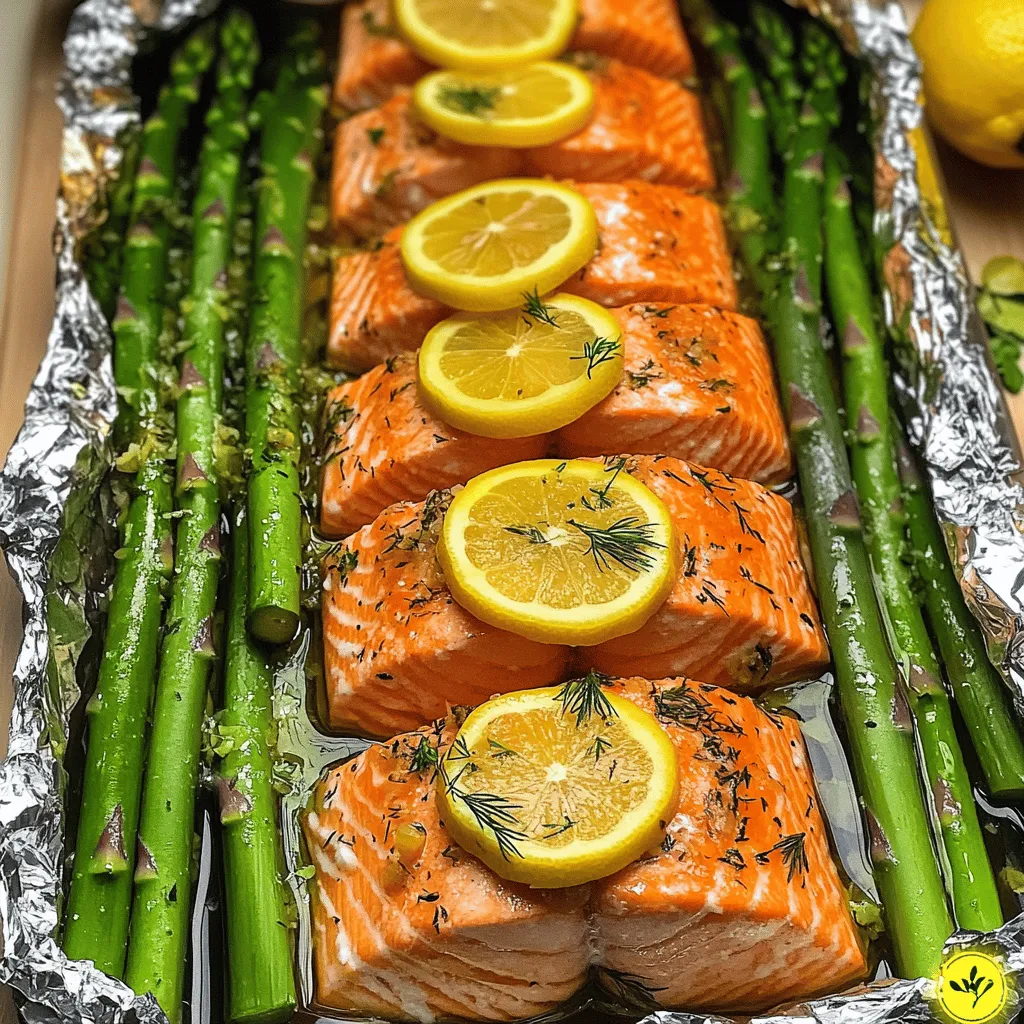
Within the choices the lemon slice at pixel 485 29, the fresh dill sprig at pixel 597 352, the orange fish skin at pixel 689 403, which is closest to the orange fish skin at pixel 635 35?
the lemon slice at pixel 485 29

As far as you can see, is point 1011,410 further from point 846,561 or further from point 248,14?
point 248,14

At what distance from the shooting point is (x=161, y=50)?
556 cm

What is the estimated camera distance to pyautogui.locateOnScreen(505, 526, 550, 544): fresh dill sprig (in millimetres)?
3555

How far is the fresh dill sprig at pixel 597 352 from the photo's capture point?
13.0 feet

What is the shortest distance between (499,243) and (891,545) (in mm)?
1734

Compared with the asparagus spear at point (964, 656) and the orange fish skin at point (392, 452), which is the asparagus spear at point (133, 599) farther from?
the asparagus spear at point (964, 656)

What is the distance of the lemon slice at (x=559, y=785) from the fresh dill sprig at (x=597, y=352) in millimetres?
1088

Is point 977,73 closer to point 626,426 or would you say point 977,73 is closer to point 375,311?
point 626,426

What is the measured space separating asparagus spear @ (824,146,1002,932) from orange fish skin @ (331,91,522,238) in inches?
55.1

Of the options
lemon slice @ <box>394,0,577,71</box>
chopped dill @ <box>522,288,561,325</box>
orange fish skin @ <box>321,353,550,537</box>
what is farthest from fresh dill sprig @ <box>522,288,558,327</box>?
lemon slice @ <box>394,0,577,71</box>

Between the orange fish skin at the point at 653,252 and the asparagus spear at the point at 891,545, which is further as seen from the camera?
the orange fish skin at the point at 653,252

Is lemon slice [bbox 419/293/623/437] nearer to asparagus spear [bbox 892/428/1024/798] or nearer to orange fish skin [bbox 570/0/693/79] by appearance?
asparagus spear [bbox 892/428/1024/798]

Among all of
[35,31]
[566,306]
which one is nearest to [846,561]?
[566,306]

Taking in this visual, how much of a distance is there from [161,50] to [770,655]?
3.88 metres
